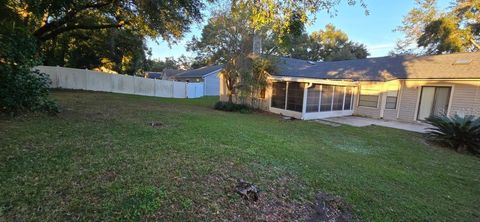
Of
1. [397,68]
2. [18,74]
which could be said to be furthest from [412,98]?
[18,74]

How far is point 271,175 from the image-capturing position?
3.68 metres

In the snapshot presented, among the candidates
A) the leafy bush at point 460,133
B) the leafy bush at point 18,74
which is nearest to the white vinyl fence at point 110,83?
the leafy bush at point 18,74

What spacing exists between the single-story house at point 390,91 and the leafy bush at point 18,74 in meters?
9.31

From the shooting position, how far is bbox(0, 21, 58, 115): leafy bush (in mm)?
5135

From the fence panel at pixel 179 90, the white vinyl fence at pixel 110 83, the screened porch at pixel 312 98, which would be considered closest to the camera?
the screened porch at pixel 312 98

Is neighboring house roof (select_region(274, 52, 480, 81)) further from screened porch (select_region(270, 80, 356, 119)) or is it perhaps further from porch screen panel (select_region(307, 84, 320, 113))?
porch screen panel (select_region(307, 84, 320, 113))

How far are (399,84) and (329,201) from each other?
1193 cm

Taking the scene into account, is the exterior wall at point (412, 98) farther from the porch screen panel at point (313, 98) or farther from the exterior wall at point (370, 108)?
the porch screen panel at point (313, 98)

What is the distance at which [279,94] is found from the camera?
40.2 ft

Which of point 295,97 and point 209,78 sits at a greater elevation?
point 209,78

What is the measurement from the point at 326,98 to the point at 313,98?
42.2 inches

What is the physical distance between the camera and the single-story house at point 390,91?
1072 cm

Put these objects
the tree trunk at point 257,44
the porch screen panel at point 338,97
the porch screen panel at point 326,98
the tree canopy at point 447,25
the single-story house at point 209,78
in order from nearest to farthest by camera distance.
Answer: the tree trunk at point 257,44
the porch screen panel at point 326,98
the porch screen panel at point 338,97
the tree canopy at point 447,25
the single-story house at point 209,78

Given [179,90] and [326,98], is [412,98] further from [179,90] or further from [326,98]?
[179,90]
